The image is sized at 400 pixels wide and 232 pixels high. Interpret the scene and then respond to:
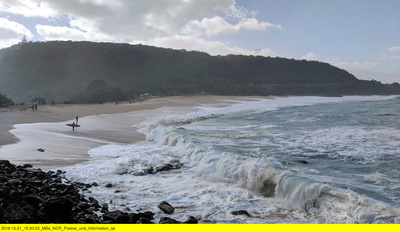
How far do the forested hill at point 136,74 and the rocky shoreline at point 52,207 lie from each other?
126 feet

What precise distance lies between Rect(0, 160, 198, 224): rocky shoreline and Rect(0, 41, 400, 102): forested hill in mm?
38462

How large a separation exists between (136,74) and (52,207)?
79266 millimetres

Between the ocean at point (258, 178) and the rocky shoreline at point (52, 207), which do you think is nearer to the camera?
the rocky shoreline at point (52, 207)

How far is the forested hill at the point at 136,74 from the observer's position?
60219 millimetres

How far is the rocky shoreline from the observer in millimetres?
4520

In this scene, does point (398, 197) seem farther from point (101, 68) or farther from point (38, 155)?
point (101, 68)

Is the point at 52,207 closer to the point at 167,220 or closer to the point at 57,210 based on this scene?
the point at 57,210

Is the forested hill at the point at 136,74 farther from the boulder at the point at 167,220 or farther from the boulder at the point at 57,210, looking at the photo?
the boulder at the point at 167,220

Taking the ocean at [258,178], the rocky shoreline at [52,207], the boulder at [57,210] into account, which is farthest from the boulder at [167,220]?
the boulder at [57,210]

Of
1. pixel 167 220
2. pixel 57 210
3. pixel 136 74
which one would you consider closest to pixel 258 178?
pixel 167 220

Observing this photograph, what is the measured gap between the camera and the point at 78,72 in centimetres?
7412

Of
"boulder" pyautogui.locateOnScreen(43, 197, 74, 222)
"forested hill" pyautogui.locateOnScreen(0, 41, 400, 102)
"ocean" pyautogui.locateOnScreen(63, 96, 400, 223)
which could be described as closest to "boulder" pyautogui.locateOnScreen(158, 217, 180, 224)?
"ocean" pyautogui.locateOnScreen(63, 96, 400, 223)

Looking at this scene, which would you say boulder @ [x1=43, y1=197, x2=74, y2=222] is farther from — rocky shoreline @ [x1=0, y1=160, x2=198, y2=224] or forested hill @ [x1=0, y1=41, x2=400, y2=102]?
forested hill @ [x1=0, y1=41, x2=400, y2=102]

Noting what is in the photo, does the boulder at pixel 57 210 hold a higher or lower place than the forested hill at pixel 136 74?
lower
